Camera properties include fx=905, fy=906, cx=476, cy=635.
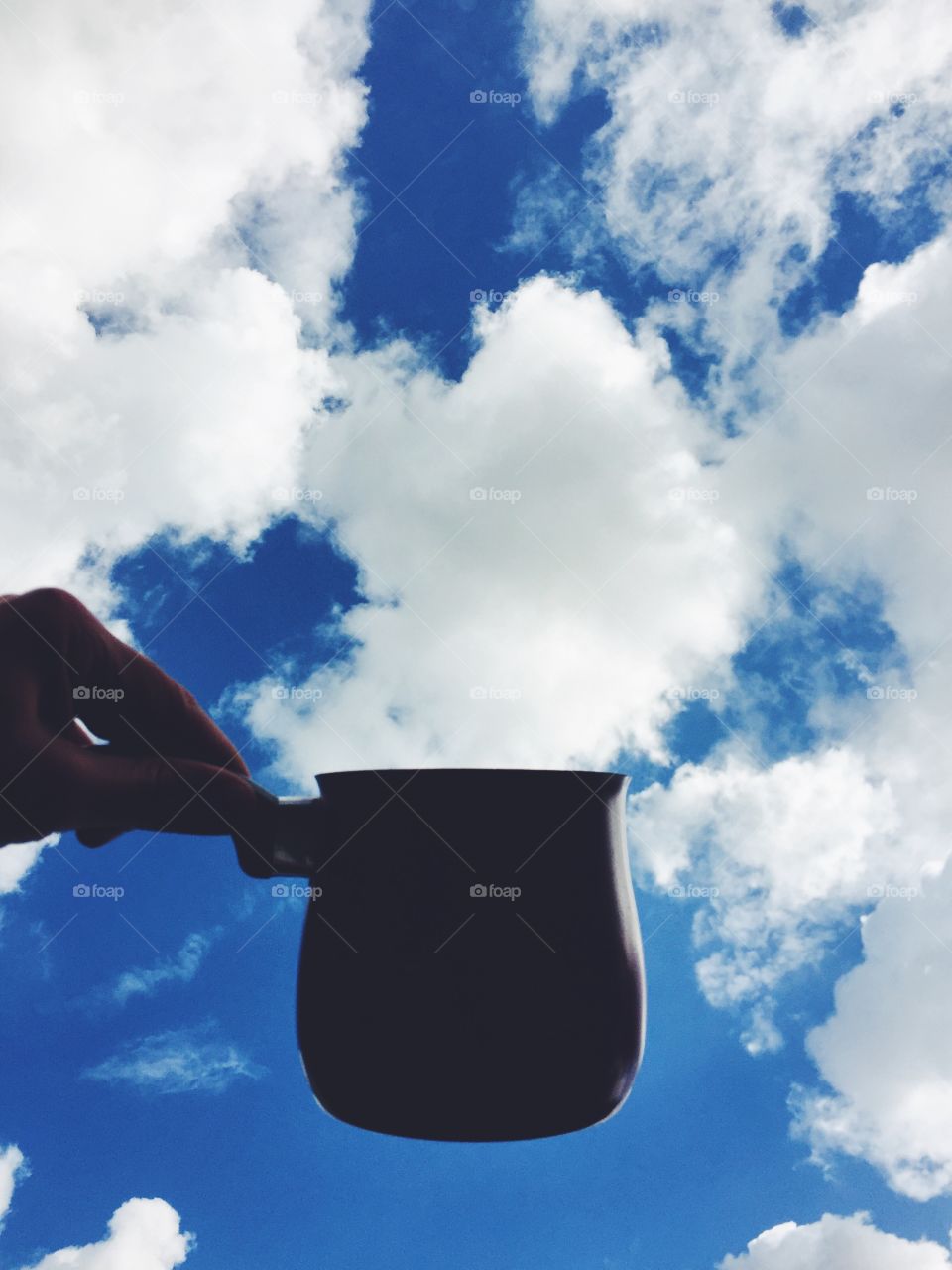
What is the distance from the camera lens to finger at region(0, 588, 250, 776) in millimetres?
742

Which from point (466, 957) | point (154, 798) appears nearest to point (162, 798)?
point (154, 798)

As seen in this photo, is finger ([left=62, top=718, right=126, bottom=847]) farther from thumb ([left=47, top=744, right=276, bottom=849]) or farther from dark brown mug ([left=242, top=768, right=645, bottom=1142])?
dark brown mug ([left=242, top=768, right=645, bottom=1142])

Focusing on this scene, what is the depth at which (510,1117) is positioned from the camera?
70cm

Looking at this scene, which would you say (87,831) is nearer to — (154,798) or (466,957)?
(154,798)

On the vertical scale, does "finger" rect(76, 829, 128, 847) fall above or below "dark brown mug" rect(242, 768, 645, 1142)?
above

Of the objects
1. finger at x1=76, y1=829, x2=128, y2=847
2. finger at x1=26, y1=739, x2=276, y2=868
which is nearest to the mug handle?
finger at x1=26, y1=739, x2=276, y2=868

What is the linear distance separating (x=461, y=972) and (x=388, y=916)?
0.07 metres

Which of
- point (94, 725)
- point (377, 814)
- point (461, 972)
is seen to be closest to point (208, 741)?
point (94, 725)

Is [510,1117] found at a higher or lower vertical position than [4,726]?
lower

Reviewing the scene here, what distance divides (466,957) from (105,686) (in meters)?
0.38

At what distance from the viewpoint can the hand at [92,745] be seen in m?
0.74

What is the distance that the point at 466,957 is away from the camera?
2.32 ft

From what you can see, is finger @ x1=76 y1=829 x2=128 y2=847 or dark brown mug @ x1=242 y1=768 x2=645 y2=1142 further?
finger @ x1=76 y1=829 x2=128 y2=847

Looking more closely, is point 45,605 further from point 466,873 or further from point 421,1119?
point 421,1119
